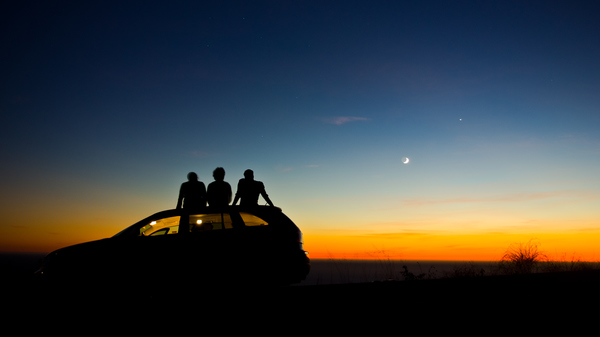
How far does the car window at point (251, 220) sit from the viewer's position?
733cm

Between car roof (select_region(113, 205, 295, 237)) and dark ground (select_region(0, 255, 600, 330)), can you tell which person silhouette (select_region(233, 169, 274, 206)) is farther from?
dark ground (select_region(0, 255, 600, 330))

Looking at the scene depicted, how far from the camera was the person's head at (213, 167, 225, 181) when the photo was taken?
9109 millimetres

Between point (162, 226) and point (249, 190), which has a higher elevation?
point (249, 190)

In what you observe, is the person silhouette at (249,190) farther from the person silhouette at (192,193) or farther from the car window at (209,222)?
the car window at (209,222)

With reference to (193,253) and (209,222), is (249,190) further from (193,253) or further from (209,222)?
(193,253)

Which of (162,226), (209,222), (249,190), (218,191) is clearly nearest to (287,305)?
(209,222)

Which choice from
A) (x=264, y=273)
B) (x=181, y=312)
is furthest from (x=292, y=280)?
(x=181, y=312)

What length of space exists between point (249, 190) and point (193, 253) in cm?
267

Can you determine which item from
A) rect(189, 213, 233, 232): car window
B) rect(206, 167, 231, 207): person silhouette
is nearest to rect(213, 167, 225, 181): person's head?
rect(206, 167, 231, 207): person silhouette

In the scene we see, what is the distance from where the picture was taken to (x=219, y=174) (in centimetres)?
913

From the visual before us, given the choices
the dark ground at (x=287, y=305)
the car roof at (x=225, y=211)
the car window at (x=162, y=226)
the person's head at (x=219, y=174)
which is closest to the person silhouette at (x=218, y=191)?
the person's head at (x=219, y=174)

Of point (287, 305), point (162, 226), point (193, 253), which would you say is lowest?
point (287, 305)

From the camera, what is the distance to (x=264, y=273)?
7.15 meters

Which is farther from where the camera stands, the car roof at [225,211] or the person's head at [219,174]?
the person's head at [219,174]
